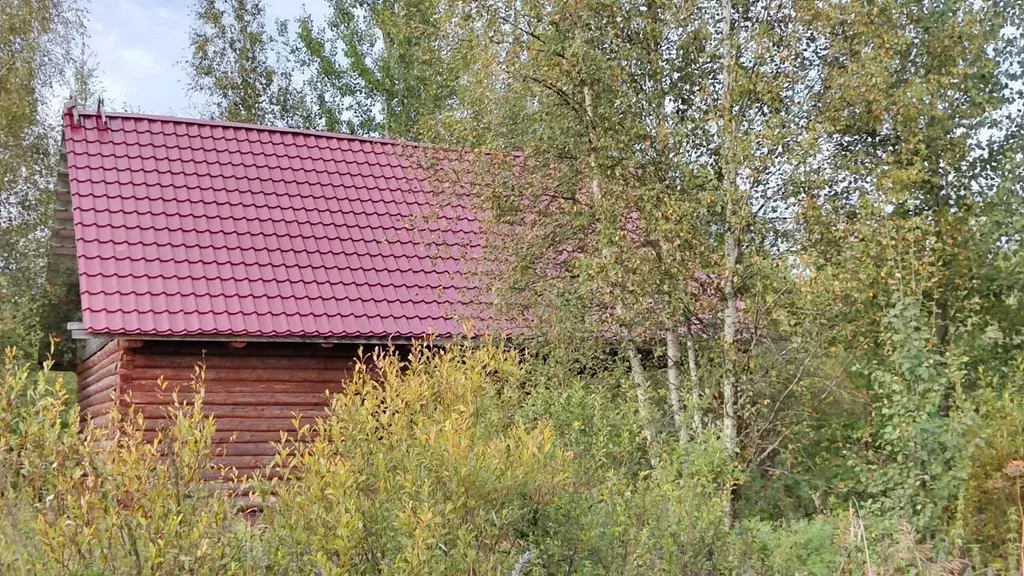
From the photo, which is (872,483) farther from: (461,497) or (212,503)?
(212,503)

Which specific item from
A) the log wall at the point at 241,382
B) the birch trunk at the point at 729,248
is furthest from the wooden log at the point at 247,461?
the birch trunk at the point at 729,248

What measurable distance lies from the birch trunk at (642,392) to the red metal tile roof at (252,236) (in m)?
1.68

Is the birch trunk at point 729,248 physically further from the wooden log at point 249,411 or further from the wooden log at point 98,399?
the wooden log at point 98,399

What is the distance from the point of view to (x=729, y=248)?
22.4 feet

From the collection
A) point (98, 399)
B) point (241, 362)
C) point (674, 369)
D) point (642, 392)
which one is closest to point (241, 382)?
point (241, 362)

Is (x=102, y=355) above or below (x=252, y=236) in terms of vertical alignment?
below

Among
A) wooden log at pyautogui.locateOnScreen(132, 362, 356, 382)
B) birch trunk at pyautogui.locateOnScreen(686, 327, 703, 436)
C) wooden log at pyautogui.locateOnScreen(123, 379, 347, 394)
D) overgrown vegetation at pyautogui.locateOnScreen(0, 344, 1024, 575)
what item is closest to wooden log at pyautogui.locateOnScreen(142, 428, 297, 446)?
wooden log at pyautogui.locateOnScreen(123, 379, 347, 394)

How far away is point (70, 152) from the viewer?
31.7 feet

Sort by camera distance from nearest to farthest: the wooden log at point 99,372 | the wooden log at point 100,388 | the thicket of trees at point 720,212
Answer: the thicket of trees at point 720,212 → the wooden log at point 100,388 → the wooden log at point 99,372

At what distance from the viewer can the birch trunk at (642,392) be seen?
6.49 metres

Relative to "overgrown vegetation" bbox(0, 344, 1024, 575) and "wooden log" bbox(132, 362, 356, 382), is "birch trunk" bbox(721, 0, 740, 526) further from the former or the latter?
"wooden log" bbox(132, 362, 356, 382)

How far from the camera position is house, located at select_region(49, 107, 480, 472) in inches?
332

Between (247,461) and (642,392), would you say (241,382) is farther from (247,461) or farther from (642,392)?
(642,392)

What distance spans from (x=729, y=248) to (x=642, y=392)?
1325mm
